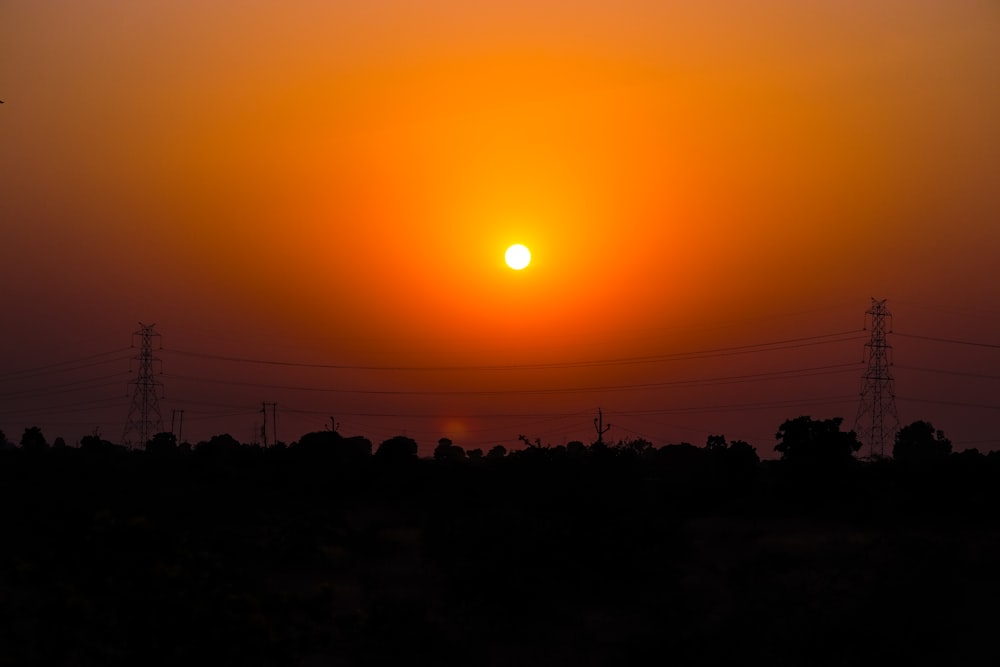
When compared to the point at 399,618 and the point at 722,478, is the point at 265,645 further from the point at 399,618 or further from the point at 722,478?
the point at 722,478

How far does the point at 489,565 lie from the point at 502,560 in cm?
83

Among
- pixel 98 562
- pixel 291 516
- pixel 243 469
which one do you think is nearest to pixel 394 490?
pixel 243 469

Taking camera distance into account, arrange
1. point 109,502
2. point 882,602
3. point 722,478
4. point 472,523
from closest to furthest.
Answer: point 882,602 → point 472,523 → point 109,502 → point 722,478

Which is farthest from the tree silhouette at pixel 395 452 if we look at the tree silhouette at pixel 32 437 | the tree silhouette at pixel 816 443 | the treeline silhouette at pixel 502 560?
the tree silhouette at pixel 32 437

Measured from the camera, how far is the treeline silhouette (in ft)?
56.6

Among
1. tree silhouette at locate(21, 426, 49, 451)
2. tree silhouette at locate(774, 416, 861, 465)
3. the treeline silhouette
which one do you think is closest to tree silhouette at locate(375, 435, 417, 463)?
the treeline silhouette

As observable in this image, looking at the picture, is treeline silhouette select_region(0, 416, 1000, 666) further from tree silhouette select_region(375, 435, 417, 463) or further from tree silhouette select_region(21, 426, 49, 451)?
tree silhouette select_region(21, 426, 49, 451)

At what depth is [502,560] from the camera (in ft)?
130

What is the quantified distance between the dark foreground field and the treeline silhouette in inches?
3.8

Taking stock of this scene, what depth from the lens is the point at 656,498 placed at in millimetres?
53312

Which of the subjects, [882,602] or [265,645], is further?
[882,602]

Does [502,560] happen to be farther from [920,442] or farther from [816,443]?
[920,442]

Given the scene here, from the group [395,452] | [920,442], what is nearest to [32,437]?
[395,452]

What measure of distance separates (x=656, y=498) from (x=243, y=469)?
36049 mm
